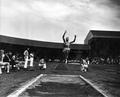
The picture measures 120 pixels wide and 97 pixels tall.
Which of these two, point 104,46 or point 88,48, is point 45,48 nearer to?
point 88,48

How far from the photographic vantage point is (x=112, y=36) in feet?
190

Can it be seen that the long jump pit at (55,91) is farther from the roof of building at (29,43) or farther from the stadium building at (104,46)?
the stadium building at (104,46)

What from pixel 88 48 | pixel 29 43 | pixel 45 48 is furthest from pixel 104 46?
pixel 29 43

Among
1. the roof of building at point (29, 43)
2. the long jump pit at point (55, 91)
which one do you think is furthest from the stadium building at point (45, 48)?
the long jump pit at point (55, 91)

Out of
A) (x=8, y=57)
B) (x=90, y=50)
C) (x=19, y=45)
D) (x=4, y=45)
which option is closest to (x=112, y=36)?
(x=90, y=50)

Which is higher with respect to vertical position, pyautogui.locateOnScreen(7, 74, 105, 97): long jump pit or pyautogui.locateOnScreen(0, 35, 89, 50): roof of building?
pyautogui.locateOnScreen(0, 35, 89, 50): roof of building

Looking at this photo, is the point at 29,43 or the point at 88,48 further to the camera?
the point at 88,48

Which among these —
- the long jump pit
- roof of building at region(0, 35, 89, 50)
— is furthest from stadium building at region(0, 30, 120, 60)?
the long jump pit

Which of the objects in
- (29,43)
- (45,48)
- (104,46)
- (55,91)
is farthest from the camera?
(104,46)

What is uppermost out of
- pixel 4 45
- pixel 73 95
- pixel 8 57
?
pixel 4 45

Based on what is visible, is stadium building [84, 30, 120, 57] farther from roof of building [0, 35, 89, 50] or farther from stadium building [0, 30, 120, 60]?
roof of building [0, 35, 89, 50]

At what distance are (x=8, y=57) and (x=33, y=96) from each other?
375 inches

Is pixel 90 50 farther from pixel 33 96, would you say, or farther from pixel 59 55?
pixel 33 96

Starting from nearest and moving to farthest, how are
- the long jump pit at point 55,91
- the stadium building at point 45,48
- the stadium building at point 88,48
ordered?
the long jump pit at point 55,91 → the stadium building at point 45,48 → the stadium building at point 88,48
